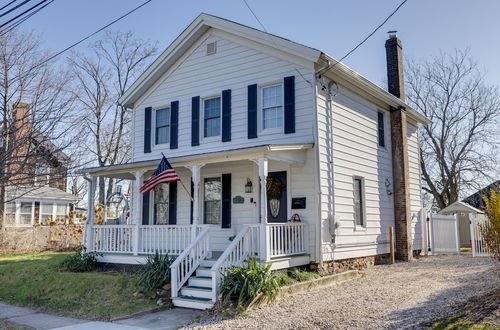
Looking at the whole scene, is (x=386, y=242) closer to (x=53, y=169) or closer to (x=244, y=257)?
(x=244, y=257)

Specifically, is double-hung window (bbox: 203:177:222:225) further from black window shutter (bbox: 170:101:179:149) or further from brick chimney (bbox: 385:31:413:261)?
brick chimney (bbox: 385:31:413:261)

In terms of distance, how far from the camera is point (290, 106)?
40.6 feet

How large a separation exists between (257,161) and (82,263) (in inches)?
246

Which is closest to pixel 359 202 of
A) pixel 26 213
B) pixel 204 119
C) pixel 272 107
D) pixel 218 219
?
pixel 272 107

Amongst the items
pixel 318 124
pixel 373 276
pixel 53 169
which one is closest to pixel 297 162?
pixel 318 124

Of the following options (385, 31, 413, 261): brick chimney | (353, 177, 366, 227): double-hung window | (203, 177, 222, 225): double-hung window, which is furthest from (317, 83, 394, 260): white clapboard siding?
(203, 177, 222, 225): double-hung window

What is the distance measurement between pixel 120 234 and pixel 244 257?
15.9 feet

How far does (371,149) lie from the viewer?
593 inches

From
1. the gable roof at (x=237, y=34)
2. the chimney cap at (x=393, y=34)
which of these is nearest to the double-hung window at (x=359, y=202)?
the gable roof at (x=237, y=34)

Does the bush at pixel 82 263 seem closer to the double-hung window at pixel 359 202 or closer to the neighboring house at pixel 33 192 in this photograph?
the neighboring house at pixel 33 192

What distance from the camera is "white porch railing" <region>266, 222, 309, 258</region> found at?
34.7ft

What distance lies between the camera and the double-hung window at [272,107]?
1276cm

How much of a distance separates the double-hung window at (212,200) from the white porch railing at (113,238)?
2.27 meters

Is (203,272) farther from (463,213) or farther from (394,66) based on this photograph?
(463,213)
